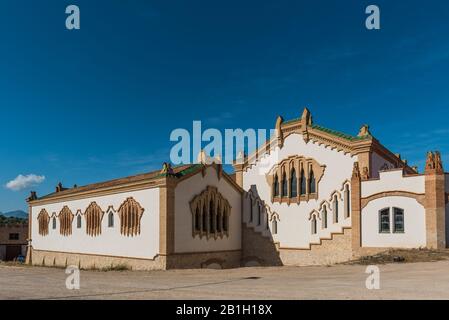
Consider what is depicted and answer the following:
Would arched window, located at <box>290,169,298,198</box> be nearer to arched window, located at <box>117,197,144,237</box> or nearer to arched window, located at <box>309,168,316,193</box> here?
arched window, located at <box>309,168,316,193</box>

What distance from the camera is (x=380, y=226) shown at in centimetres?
2714

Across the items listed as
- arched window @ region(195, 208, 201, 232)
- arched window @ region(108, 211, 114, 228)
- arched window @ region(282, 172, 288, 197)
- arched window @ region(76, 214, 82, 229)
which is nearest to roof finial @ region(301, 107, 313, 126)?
arched window @ region(282, 172, 288, 197)

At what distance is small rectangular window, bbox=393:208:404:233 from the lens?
86.3 feet

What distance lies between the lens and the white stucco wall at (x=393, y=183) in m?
25.8

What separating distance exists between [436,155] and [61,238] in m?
33.1

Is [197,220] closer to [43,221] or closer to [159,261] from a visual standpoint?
[159,261]

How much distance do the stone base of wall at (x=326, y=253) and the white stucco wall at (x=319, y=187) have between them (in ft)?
1.60

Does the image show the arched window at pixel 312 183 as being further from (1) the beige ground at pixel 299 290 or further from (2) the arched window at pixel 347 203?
(1) the beige ground at pixel 299 290

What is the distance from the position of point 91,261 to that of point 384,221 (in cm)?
2319

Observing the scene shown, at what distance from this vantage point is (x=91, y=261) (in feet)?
115

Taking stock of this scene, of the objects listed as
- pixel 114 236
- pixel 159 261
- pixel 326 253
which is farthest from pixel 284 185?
pixel 114 236
